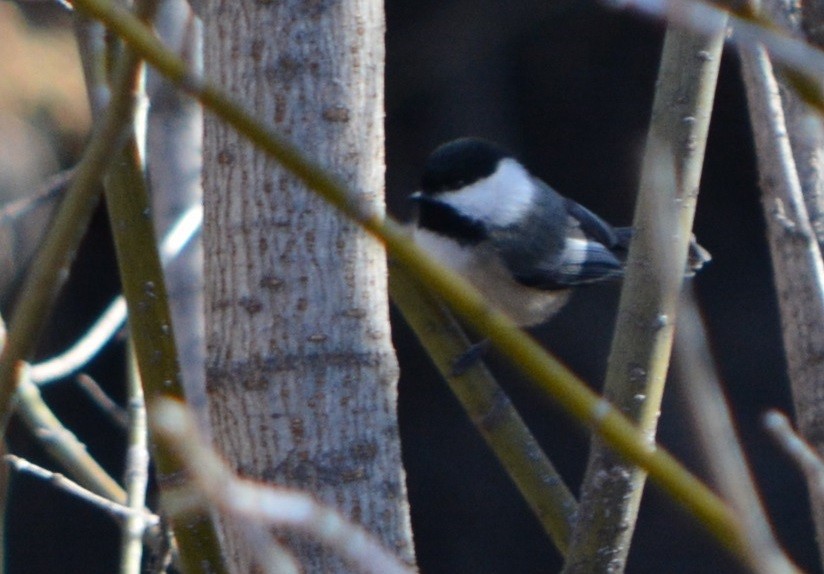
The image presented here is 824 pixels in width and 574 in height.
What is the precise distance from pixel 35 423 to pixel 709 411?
3.66 ft

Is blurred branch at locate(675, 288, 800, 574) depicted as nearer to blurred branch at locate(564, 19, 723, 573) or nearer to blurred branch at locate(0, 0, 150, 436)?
blurred branch at locate(0, 0, 150, 436)

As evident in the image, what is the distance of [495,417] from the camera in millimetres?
1438

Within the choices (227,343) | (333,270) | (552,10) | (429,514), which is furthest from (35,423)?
(552,10)

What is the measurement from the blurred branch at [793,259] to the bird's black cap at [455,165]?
1.05m

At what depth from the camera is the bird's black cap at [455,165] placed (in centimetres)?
243

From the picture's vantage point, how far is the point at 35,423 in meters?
1.39

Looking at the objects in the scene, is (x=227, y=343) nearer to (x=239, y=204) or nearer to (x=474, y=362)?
(x=239, y=204)

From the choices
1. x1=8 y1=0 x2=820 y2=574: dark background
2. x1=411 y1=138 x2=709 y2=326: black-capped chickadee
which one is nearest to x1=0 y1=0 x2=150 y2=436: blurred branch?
x1=411 y1=138 x2=709 y2=326: black-capped chickadee

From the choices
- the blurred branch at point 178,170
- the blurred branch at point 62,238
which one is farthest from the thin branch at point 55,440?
the blurred branch at point 62,238

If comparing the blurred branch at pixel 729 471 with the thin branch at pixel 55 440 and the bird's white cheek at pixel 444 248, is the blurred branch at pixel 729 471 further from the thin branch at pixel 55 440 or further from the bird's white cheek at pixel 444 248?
the bird's white cheek at pixel 444 248

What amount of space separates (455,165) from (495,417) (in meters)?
1.11

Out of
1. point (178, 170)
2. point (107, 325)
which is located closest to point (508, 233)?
point (178, 170)

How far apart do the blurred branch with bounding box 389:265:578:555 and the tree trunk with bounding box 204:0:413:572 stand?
26 cm

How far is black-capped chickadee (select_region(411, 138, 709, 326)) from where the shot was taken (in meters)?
2.48
